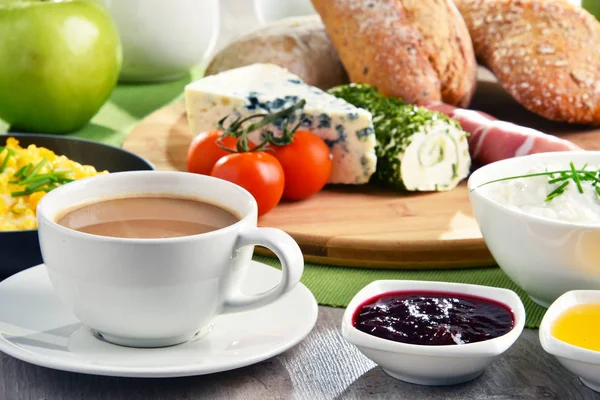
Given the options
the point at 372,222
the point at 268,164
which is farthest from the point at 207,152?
the point at 372,222

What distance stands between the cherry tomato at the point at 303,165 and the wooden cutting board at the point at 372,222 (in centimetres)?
5

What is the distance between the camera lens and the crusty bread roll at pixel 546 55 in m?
3.18

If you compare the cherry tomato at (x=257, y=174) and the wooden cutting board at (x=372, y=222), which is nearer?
the wooden cutting board at (x=372, y=222)

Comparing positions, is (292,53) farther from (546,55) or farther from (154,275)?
(154,275)

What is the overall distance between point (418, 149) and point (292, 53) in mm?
899

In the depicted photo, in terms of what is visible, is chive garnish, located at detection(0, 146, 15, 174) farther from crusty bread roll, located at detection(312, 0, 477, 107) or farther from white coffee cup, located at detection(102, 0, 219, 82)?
white coffee cup, located at detection(102, 0, 219, 82)

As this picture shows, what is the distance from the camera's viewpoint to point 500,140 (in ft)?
9.34

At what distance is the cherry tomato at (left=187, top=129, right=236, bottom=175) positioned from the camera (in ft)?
8.56

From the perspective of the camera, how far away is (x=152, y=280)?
1505 mm

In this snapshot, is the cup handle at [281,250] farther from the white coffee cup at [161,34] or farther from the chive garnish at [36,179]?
the white coffee cup at [161,34]

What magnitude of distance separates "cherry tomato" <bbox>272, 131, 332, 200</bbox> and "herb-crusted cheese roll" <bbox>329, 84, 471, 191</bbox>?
0.21m

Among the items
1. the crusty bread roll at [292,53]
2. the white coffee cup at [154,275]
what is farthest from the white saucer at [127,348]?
the crusty bread roll at [292,53]

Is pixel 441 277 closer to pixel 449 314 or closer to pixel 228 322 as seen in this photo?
pixel 449 314

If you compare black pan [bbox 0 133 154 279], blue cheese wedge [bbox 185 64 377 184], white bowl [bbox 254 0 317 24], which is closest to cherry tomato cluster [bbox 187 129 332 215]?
blue cheese wedge [bbox 185 64 377 184]
